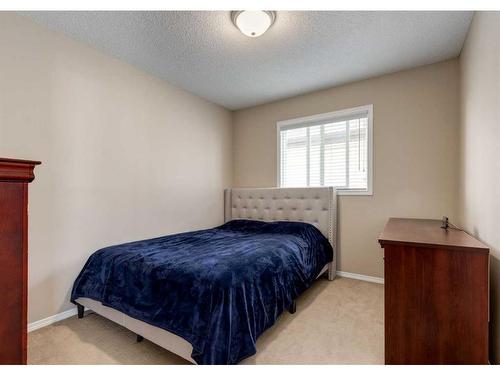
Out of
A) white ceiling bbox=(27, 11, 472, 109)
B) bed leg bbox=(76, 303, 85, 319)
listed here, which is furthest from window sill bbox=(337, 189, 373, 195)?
bed leg bbox=(76, 303, 85, 319)

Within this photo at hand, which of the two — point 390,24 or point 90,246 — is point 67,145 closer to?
point 90,246

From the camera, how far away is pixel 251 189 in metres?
3.75

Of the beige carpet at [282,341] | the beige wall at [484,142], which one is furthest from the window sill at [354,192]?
the beige carpet at [282,341]

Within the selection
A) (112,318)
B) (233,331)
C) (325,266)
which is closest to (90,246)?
(112,318)

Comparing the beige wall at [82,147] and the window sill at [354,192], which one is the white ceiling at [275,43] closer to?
the beige wall at [82,147]

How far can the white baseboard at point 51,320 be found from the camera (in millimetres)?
1996

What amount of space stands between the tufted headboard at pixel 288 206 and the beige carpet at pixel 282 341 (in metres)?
0.99

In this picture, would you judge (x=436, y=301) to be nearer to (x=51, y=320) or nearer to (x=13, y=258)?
(x=13, y=258)

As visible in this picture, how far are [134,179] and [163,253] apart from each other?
1.08m

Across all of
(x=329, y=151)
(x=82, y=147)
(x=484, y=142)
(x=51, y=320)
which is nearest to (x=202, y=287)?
(x=51, y=320)

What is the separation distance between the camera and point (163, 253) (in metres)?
2.02

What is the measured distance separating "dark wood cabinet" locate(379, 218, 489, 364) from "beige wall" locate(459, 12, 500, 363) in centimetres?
22

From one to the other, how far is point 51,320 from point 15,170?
198 centimetres

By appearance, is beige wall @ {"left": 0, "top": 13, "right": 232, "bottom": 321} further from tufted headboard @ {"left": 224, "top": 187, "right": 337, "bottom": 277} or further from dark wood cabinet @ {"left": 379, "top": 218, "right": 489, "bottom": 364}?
dark wood cabinet @ {"left": 379, "top": 218, "right": 489, "bottom": 364}
